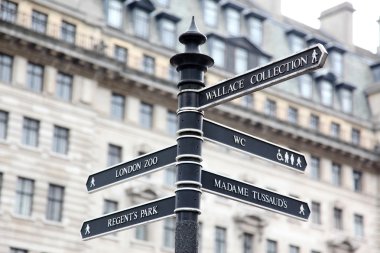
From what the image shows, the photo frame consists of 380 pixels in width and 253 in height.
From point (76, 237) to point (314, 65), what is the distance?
112ft

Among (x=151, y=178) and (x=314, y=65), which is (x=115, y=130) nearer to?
(x=151, y=178)

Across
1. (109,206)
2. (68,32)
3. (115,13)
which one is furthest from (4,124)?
(115,13)

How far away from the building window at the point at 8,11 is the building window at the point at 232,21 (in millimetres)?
15296

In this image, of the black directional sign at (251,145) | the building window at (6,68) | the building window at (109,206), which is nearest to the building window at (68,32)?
the building window at (6,68)

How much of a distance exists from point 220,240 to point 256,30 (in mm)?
13834

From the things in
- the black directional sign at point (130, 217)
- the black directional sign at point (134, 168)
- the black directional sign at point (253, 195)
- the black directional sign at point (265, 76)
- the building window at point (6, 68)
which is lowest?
the black directional sign at point (130, 217)

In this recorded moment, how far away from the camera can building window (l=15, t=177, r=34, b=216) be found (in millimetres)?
41031

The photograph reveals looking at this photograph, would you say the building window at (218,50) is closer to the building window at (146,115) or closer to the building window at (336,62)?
the building window at (146,115)

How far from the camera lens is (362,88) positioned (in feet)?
202

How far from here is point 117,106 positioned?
46312 mm

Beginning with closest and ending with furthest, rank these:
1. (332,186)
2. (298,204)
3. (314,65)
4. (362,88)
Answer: (314,65)
(298,204)
(332,186)
(362,88)

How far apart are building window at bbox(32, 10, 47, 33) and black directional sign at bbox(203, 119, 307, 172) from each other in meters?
33.1

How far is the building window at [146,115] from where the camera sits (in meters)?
47.0

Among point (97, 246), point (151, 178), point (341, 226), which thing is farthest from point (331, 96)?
point (97, 246)
